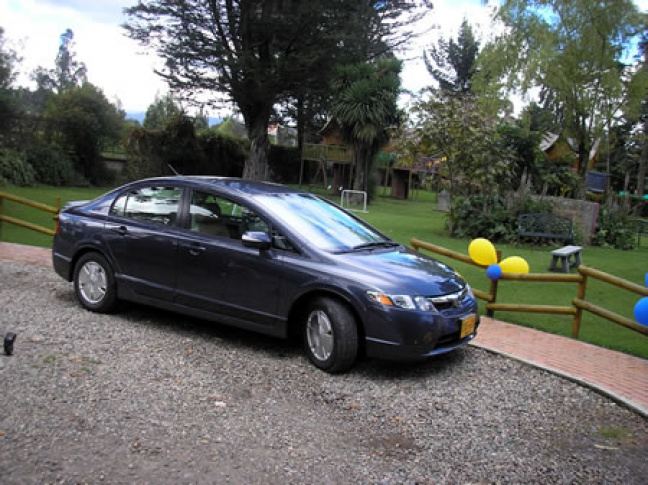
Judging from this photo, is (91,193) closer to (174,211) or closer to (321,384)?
(174,211)

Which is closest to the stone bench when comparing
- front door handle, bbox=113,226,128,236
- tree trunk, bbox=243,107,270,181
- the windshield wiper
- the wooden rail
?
the windshield wiper

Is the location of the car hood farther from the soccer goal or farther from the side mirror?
the soccer goal

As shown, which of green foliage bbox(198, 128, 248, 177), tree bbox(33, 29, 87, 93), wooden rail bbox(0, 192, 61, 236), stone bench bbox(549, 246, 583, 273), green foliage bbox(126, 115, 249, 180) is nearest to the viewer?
wooden rail bbox(0, 192, 61, 236)

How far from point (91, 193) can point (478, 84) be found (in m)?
16.1

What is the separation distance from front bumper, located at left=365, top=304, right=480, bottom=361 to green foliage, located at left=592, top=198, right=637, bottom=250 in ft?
45.1

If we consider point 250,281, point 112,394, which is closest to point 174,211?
point 250,281

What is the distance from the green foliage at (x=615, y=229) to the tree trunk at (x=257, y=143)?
14553mm

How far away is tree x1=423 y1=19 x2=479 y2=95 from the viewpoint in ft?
185

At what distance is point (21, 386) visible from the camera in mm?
4449

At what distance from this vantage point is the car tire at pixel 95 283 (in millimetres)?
6484

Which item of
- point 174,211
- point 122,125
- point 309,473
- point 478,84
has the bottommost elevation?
point 309,473

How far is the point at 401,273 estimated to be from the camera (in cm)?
522

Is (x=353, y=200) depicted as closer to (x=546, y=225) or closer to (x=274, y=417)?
(x=546, y=225)

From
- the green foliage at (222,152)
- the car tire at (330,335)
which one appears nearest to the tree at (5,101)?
the green foliage at (222,152)
